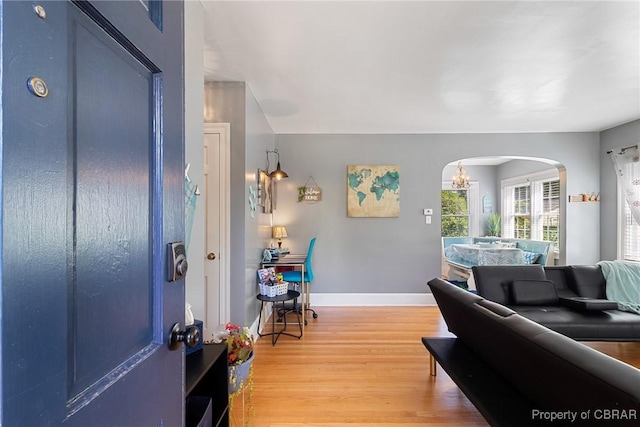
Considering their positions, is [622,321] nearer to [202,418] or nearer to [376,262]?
[376,262]

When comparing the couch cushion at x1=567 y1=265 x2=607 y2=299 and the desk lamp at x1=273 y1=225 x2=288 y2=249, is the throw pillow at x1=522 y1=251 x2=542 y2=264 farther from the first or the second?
the desk lamp at x1=273 y1=225 x2=288 y2=249

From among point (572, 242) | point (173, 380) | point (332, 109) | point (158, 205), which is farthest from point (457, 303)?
point (572, 242)

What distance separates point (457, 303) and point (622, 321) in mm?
1769

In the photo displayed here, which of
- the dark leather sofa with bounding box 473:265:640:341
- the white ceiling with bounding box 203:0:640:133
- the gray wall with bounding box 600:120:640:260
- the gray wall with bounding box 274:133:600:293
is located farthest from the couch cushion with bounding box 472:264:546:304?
the gray wall with bounding box 600:120:640:260

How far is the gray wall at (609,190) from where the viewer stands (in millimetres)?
4090

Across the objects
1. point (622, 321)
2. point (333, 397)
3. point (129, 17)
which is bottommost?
point (333, 397)

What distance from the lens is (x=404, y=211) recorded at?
14.8 feet

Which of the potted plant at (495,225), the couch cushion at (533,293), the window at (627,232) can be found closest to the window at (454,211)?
the potted plant at (495,225)

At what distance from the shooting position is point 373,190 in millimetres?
4504

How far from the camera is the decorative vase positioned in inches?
63.9

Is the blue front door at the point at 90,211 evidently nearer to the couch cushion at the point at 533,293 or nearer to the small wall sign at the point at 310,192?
the couch cushion at the point at 533,293

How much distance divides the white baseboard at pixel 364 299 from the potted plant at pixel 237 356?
8.97ft

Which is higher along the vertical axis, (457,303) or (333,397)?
(457,303)

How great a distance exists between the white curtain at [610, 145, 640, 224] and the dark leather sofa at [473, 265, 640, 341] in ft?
4.75
